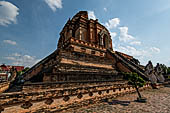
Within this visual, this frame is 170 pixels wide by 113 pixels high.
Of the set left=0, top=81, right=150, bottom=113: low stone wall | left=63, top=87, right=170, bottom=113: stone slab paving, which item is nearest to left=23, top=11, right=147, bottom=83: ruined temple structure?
left=0, top=81, right=150, bottom=113: low stone wall

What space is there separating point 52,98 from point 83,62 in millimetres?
5878

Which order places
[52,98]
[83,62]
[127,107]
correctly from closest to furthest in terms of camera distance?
[52,98], [127,107], [83,62]

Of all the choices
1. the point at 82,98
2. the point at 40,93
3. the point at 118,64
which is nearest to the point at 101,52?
the point at 118,64

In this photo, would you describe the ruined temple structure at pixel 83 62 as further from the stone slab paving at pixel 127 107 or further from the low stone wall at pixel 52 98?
the stone slab paving at pixel 127 107

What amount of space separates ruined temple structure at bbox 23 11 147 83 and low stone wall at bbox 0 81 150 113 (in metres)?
1.32

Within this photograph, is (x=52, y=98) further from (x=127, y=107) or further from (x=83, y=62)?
(x=83, y=62)

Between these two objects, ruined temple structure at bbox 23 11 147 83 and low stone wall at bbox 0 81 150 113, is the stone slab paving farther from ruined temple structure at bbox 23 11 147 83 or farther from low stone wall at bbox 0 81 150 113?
ruined temple structure at bbox 23 11 147 83

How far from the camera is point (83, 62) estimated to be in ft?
33.4

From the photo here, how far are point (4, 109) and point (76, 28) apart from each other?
18.9 m

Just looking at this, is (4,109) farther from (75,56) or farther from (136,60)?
(136,60)

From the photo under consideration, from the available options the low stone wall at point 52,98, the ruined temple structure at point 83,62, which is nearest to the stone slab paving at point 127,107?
the low stone wall at point 52,98

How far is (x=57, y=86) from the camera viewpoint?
206 inches

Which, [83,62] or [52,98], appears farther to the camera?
[83,62]

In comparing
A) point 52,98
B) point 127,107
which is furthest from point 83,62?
point 127,107
